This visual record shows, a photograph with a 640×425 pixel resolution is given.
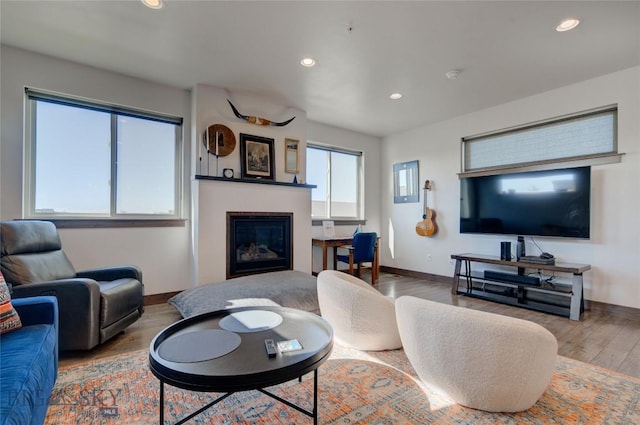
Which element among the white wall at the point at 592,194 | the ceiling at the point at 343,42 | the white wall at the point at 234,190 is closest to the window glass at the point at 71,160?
the ceiling at the point at 343,42

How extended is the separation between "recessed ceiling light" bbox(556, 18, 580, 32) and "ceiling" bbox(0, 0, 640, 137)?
45 millimetres

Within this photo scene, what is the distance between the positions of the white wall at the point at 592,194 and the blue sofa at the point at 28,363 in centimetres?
482

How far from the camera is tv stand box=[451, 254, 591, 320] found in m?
3.18

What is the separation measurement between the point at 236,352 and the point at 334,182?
14.6ft

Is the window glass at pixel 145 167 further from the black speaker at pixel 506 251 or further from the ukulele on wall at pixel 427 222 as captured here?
the black speaker at pixel 506 251

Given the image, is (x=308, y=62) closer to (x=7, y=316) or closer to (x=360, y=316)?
(x=360, y=316)

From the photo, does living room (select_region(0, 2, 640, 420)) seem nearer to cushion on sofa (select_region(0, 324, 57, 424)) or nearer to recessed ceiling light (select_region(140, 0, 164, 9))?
recessed ceiling light (select_region(140, 0, 164, 9))

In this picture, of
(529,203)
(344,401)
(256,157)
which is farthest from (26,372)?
(529,203)

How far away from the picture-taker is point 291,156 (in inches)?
177

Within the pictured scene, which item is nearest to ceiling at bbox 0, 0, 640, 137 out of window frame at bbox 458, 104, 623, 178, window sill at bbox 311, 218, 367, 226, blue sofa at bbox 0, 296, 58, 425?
window frame at bbox 458, 104, 623, 178

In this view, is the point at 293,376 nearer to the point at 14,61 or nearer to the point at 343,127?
the point at 14,61

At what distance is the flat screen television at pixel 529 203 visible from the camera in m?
3.44

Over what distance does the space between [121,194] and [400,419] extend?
364 centimetres

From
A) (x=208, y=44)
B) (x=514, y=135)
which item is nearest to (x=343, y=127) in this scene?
(x=514, y=135)
